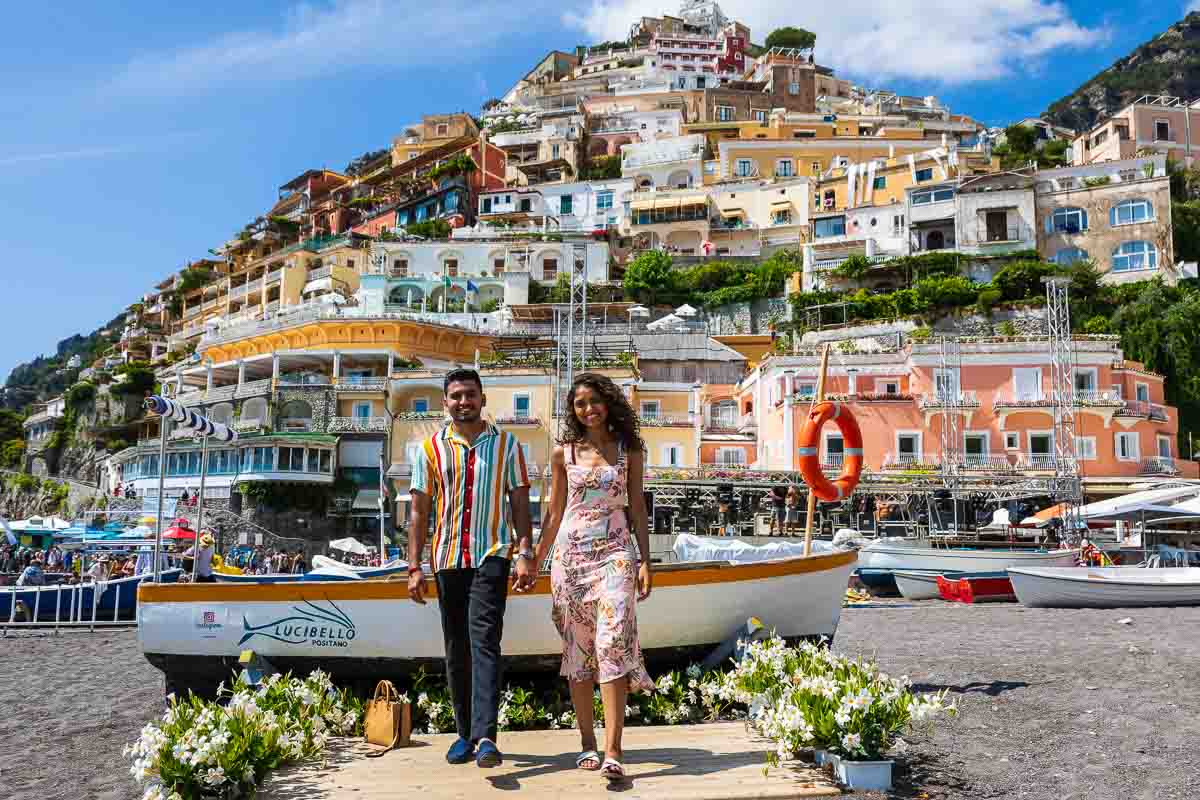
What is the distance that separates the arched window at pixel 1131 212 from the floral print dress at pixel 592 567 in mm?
47786

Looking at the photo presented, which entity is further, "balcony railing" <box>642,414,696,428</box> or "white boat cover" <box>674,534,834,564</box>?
"balcony railing" <box>642,414,696,428</box>

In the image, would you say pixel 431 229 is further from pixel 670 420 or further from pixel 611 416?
pixel 611 416

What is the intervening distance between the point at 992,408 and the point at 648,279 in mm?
22265

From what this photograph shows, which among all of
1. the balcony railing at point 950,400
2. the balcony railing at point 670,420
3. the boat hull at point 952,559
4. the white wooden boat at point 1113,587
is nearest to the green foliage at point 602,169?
the balcony railing at point 670,420

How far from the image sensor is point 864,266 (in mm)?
48469

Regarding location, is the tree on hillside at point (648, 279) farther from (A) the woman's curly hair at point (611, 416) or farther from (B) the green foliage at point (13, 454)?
(A) the woman's curly hair at point (611, 416)

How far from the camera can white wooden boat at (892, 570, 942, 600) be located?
21.7 meters

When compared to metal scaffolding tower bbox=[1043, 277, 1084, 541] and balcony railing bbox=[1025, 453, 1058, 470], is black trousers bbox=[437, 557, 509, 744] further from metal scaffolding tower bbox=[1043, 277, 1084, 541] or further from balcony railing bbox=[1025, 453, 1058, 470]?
balcony railing bbox=[1025, 453, 1058, 470]

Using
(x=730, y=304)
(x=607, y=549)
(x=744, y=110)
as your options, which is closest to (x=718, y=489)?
(x=730, y=304)

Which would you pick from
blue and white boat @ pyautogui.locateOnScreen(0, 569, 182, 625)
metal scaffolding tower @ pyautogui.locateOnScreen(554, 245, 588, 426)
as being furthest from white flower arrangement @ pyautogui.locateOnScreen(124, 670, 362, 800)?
metal scaffolding tower @ pyautogui.locateOnScreen(554, 245, 588, 426)

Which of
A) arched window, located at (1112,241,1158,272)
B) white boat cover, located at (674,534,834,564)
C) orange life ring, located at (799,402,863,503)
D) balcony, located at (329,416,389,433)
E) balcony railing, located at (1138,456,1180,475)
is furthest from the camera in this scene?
arched window, located at (1112,241,1158,272)

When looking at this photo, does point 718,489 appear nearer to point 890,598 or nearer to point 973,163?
point 890,598

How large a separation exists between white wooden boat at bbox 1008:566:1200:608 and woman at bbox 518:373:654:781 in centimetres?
1355

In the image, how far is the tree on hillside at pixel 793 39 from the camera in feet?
324
